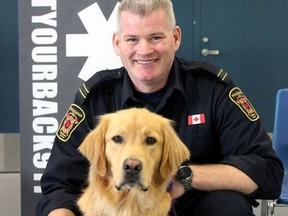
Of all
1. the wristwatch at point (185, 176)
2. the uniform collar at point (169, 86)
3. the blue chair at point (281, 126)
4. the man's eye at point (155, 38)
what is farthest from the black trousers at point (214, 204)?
the blue chair at point (281, 126)

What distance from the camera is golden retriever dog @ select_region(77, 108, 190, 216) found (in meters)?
1.52

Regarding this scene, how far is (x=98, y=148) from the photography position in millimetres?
1546

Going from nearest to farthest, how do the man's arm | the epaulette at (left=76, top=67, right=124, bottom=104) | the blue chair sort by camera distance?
the man's arm → the epaulette at (left=76, top=67, right=124, bottom=104) → the blue chair

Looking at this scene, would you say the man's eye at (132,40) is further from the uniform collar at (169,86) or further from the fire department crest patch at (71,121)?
the fire department crest patch at (71,121)

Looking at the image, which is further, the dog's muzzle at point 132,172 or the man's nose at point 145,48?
the man's nose at point 145,48

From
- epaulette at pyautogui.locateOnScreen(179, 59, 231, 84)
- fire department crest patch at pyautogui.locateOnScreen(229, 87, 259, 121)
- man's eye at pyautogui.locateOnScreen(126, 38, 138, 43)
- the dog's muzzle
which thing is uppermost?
man's eye at pyautogui.locateOnScreen(126, 38, 138, 43)

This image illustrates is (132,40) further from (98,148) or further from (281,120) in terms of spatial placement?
(281,120)

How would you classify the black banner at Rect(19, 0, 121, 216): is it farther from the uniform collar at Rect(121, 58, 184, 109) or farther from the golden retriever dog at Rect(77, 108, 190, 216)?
the golden retriever dog at Rect(77, 108, 190, 216)

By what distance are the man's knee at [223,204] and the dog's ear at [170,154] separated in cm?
22

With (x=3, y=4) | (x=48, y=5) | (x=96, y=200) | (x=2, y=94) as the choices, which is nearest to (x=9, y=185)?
(x=2, y=94)

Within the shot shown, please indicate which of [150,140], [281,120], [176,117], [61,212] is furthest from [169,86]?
[281,120]

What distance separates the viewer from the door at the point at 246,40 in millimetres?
4258

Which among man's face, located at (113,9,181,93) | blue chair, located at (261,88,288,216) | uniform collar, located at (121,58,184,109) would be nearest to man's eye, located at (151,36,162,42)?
man's face, located at (113,9,181,93)

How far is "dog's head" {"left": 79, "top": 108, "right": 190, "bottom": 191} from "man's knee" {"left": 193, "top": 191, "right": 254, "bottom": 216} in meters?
0.22
